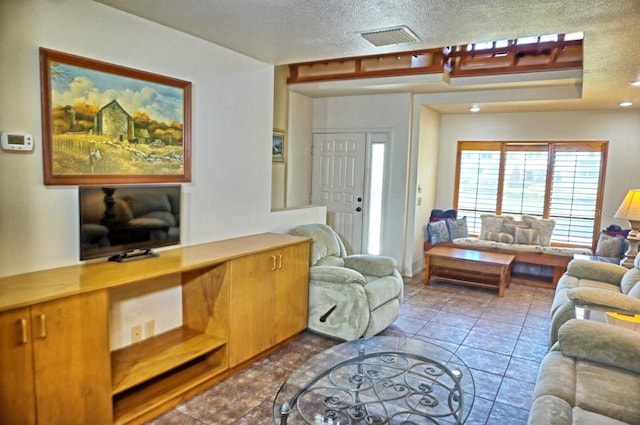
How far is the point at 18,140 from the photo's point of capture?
2230 mm

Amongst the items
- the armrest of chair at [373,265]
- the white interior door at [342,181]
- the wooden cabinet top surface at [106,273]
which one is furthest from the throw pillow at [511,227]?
the wooden cabinet top surface at [106,273]

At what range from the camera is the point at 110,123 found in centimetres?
265

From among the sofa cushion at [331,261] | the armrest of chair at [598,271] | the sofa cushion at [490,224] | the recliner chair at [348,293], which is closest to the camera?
the recliner chair at [348,293]

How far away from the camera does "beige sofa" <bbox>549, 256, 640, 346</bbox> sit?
118 inches

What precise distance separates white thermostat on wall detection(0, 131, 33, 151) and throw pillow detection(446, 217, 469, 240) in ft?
17.5

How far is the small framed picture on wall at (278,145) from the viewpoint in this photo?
571 centimetres

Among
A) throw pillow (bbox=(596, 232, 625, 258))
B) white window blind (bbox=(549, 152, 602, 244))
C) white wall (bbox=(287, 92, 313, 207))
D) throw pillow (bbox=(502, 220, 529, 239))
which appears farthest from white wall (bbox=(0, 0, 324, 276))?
white window blind (bbox=(549, 152, 602, 244))

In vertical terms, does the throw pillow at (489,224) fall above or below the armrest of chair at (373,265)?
above

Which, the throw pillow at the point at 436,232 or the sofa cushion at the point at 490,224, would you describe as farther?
the sofa cushion at the point at 490,224

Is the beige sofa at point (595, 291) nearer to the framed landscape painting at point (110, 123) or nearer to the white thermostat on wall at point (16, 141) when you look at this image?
the framed landscape painting at point (110, 123)

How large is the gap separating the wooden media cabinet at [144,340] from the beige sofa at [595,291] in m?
2.05

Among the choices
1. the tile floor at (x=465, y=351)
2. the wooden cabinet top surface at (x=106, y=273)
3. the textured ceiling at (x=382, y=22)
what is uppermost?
the textured ceiling at (x=382, y=22)

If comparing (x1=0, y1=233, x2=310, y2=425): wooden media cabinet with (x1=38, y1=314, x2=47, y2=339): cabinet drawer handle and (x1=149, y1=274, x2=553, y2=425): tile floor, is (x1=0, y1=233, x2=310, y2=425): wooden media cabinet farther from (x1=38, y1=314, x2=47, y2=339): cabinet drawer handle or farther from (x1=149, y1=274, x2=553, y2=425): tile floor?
(x1=149, y1=274, x2=553, y2=425): tile floor

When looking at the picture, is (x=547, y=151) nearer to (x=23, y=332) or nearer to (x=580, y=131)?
(x=580, y=131)
